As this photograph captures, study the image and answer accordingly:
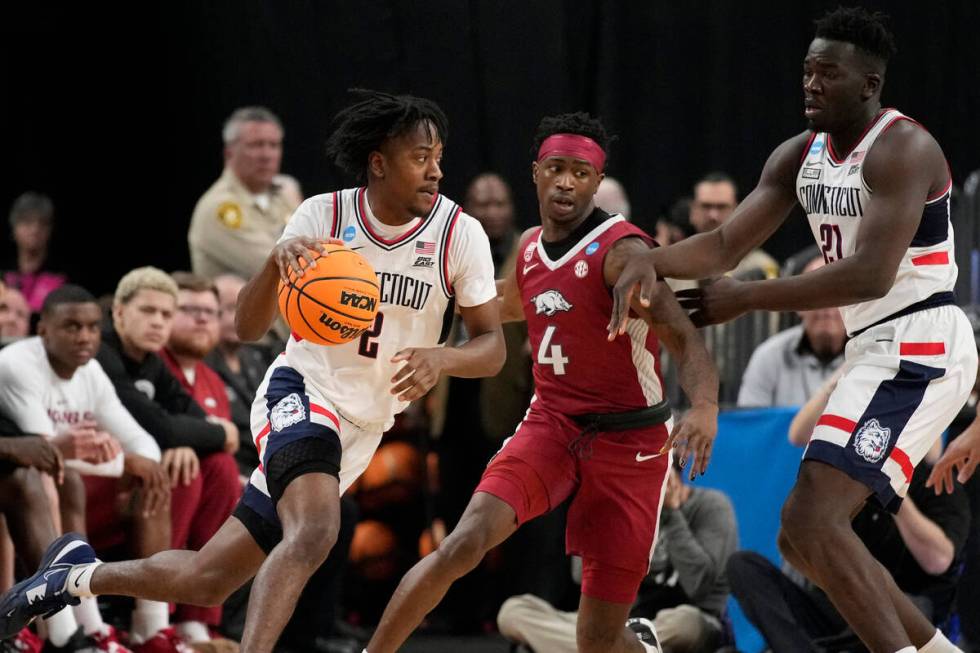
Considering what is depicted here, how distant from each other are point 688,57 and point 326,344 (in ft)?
18.0

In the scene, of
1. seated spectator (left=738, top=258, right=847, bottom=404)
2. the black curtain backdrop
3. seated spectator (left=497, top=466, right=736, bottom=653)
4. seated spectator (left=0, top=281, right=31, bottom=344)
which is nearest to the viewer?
seated spectator (left=497, top=466, right=736, bottom=653)

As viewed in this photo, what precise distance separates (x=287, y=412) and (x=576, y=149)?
4.98 feet

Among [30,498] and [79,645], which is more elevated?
[30,498]

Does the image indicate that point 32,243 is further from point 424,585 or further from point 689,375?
point 689,375

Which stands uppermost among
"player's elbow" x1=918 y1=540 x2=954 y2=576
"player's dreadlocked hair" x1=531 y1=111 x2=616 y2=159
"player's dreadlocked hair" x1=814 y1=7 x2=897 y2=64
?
"player's dreadlocked hair" x1=814 y1=7 x2=897 y2=64

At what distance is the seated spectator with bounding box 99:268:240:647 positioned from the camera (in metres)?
7.71

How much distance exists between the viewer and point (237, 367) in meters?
8.82


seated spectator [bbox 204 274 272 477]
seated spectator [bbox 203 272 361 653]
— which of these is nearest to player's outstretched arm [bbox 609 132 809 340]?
seated spectator [bbox 203 272 361 653]

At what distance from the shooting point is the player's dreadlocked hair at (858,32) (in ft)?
18.0

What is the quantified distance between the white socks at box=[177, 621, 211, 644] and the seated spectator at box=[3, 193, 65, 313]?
338cm

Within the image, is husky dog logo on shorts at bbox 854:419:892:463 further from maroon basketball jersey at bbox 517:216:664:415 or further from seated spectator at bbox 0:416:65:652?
seated spectator at bbox 0:416:65:652

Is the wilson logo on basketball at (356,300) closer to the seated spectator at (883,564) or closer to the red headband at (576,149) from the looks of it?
the red headband at (576,149)

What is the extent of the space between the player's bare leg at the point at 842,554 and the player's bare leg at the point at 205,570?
6.10ft

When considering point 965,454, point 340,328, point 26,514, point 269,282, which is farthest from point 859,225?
point 26,514
